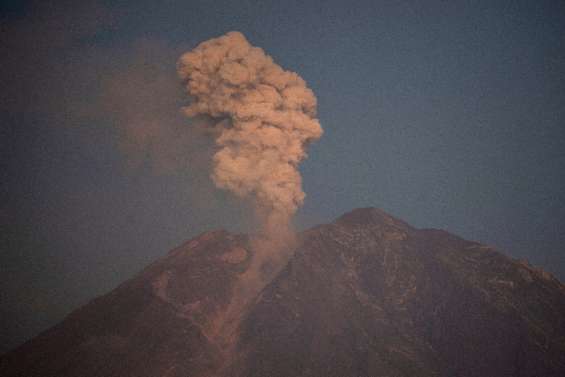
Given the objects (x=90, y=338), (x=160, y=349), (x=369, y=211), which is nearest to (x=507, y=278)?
(x=369, y=211)

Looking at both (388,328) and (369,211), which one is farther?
(369,211)

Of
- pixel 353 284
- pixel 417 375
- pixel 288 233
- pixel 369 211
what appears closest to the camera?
pixel 417 375

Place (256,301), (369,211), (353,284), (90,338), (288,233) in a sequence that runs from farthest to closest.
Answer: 1. (369,211)
2. (288,233)
3. (353,284)
4. (256,301)
5. (90,338)

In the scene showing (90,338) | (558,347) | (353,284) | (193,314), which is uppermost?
(558,347)

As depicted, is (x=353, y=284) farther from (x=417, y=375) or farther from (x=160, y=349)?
(x=160, y=349)

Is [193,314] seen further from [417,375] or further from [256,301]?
[417,375]

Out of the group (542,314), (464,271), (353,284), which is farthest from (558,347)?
(353,284)

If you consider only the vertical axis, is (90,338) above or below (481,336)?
below
